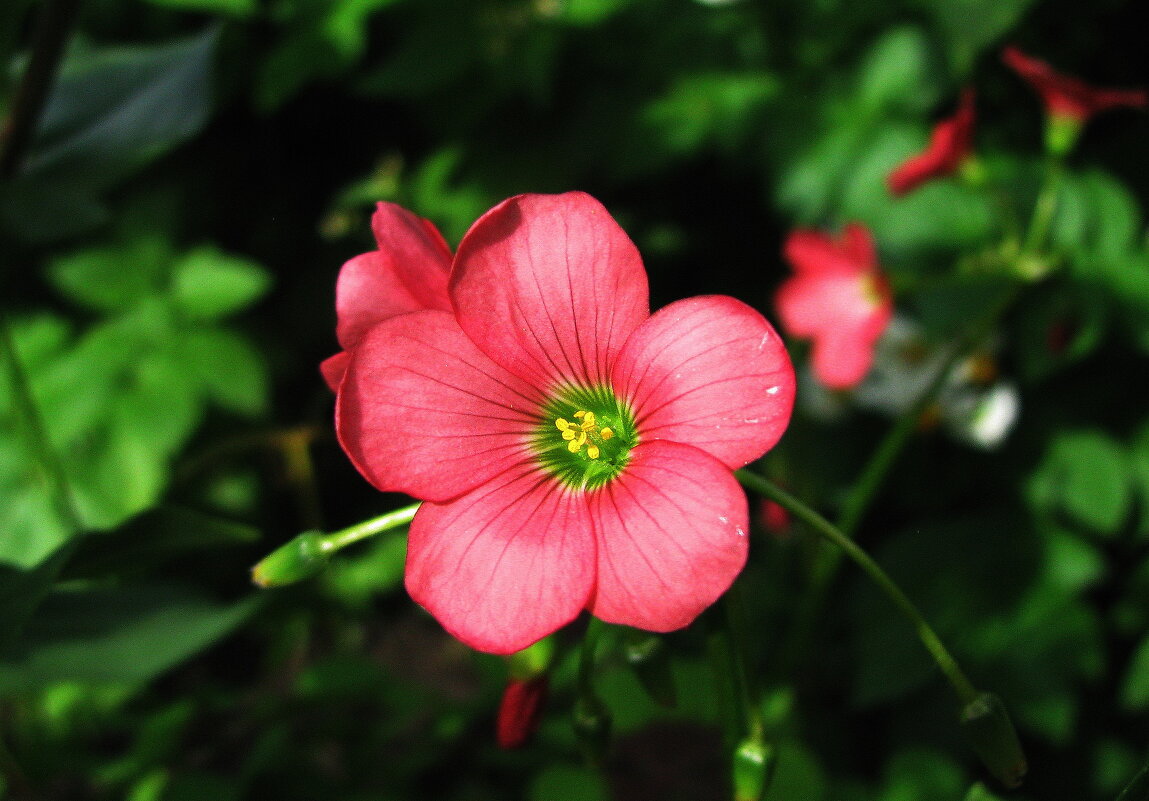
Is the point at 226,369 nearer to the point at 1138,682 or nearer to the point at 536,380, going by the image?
the point at 536,380

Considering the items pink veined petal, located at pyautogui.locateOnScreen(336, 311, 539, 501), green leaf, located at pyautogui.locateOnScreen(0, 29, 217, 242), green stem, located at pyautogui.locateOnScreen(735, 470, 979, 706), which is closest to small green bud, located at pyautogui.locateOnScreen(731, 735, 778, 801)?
green stem, located at pyautogui.locateOnScreen(735, 470, 979, 706)

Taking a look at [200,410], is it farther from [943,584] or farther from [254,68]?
[943,584]

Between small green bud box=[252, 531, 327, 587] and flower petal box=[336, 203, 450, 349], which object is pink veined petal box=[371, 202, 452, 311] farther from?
small green bud box=[252, 531, 327, 587]

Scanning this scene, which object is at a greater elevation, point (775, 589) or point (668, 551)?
point (668, 551)

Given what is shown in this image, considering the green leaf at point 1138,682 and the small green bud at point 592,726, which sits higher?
the small green bud at point 592,726

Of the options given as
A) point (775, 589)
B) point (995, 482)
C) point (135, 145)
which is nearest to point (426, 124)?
point (135, 145)

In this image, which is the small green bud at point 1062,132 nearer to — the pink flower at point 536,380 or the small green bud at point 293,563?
the pink flower at point 536,380

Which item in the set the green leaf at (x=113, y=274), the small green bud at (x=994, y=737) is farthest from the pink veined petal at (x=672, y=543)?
the green leaf at (x=113, y=274)
